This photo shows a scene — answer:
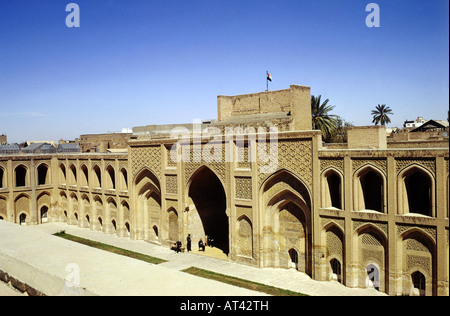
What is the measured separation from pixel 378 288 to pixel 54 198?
80.1ft

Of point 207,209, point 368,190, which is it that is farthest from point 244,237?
point 368,190

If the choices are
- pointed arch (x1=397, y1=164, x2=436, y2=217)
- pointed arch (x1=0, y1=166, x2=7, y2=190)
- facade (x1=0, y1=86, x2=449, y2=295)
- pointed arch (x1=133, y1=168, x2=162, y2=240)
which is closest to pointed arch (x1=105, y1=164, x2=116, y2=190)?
facade (x1=0, y1=86, x2=449, y2=295)

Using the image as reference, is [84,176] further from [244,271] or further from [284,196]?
[284,196]

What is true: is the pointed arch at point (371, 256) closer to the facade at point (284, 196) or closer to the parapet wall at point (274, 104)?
the facade at point (284, 196)

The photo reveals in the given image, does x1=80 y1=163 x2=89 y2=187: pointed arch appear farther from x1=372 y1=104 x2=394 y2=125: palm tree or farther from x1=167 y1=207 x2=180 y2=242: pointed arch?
x1=372 y1=104 x2=394 y2=125: palm tree

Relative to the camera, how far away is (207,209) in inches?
847

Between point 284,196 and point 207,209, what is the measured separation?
6.10 m

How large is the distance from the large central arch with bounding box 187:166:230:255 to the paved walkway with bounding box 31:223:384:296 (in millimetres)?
1763

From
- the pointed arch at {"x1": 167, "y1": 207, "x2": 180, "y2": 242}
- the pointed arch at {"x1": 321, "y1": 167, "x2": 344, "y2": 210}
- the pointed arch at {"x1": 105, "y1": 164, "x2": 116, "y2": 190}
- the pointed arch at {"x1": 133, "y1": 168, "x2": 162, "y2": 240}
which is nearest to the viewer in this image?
the pointed arch at {"x1": 321, "y1": 167, "x2": 344, "y2": 210}

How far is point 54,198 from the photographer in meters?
29.4

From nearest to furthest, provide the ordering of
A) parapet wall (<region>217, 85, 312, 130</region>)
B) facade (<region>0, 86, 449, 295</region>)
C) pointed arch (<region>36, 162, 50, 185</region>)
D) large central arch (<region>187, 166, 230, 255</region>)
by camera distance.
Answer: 1. facade (<region>0, 86, 449, 295</region>)
2. parapet wall (<region>217, 85, 312, 130</region>)
3. large central arch (<region>187, 166, 230, 255</region>)
4. pointed arch (<region>36, 162, 50, 185</region>)

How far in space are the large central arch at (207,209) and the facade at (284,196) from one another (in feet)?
0.21

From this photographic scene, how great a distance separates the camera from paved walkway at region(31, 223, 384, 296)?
14461 millimetres

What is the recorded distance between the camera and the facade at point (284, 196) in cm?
1339
